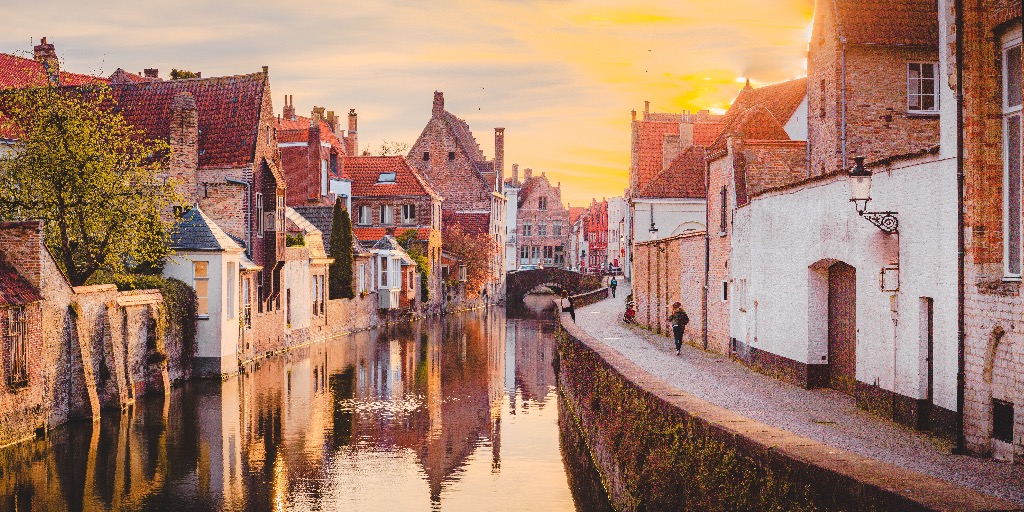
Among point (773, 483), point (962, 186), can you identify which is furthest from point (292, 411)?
point (773, 483)

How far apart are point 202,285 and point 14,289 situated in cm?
1090

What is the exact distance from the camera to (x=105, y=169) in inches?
1009

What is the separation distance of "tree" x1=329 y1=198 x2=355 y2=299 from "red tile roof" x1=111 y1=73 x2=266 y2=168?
10.6m

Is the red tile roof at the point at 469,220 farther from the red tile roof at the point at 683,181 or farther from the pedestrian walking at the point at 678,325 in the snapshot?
the pedestrian walking at the point at 678,325

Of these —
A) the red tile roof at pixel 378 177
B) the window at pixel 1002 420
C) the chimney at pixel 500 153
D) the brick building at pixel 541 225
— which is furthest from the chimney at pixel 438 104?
the window at pixel 1002 420

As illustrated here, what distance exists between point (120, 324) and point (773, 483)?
20119 mm

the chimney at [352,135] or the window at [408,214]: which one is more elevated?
the chimney at [352,135]

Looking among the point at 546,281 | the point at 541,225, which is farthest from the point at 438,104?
the point at 541,225

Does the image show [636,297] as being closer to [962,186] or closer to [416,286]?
[416,286]

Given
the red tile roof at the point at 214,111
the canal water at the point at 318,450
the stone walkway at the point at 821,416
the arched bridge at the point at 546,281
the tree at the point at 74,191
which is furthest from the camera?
the arched bridge at the point at 546,281

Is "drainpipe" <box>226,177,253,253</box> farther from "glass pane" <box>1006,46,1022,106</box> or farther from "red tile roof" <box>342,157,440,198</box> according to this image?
"red tile roof" <box>342,157,440,198</box>

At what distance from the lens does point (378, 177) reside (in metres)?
69.1

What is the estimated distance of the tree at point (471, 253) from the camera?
73.2m

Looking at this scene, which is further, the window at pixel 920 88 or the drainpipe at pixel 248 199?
the drainpipe at pixel 248 199
